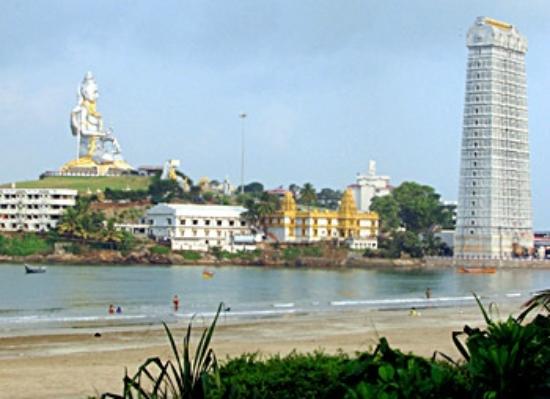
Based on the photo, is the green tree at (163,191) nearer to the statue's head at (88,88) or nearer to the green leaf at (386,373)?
the statue's head at (88,88)

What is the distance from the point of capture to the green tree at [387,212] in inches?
5615

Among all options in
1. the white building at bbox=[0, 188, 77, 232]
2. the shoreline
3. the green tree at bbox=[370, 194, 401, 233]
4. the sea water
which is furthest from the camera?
the green tree at bbox=[370, 194, 401, 233]

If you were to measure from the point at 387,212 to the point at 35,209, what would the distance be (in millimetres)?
45484

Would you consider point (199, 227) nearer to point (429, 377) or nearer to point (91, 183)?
point (91, 183)

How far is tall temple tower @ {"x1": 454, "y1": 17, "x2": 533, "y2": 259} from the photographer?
124m

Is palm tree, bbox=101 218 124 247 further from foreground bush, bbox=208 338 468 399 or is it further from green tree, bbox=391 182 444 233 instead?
foreground bush, bbox=208 338 468 399

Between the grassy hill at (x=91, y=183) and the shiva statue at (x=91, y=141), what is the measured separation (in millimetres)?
2292

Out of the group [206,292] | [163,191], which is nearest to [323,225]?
[163,191]

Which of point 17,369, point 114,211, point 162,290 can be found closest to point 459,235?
point 114,211

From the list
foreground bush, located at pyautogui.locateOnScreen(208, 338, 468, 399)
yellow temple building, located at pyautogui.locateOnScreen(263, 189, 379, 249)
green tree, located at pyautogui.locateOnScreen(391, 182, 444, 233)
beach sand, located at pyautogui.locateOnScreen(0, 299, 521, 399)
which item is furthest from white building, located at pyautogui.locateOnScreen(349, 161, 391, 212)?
foreground bush, located at pyautogui.locateOnScreen(208, 338, 468, 399)

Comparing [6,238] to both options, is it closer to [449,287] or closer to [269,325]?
[449,287]

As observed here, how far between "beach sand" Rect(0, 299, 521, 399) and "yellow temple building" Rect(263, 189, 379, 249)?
8144 cm

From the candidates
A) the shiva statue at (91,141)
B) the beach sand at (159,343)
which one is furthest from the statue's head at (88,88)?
the beach sand at (159,343)

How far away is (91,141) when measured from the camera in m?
147
